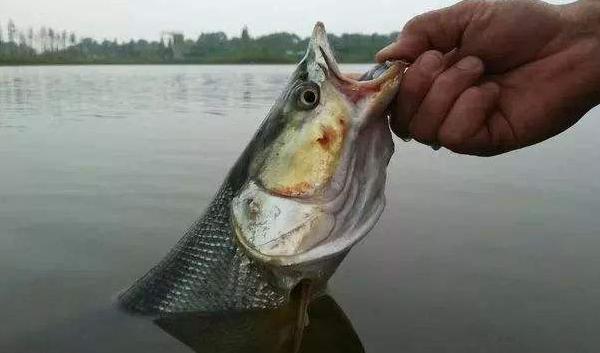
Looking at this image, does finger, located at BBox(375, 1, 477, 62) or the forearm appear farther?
finger, located at BBox(375, 1, 477, 62)

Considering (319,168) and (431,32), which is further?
(431,32)

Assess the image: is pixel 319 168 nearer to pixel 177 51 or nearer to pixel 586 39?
pixel 586 39

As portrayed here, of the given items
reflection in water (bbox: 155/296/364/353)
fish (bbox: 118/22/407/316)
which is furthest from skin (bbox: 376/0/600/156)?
reflection in water (bbox: 155/296/364/353)

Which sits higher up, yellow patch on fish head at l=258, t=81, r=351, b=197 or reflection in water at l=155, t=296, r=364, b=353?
yellow patch on fish head at l=258, t=81, r=351, b=197

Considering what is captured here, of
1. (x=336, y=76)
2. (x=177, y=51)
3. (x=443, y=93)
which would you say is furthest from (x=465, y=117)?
(x=177, y=51)

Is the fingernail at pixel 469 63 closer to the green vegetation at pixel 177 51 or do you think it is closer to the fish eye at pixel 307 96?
the fish eye at pixel 307 96

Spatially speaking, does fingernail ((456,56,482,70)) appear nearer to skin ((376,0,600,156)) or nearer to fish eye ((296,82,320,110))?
skin ((376,0,600,156))
